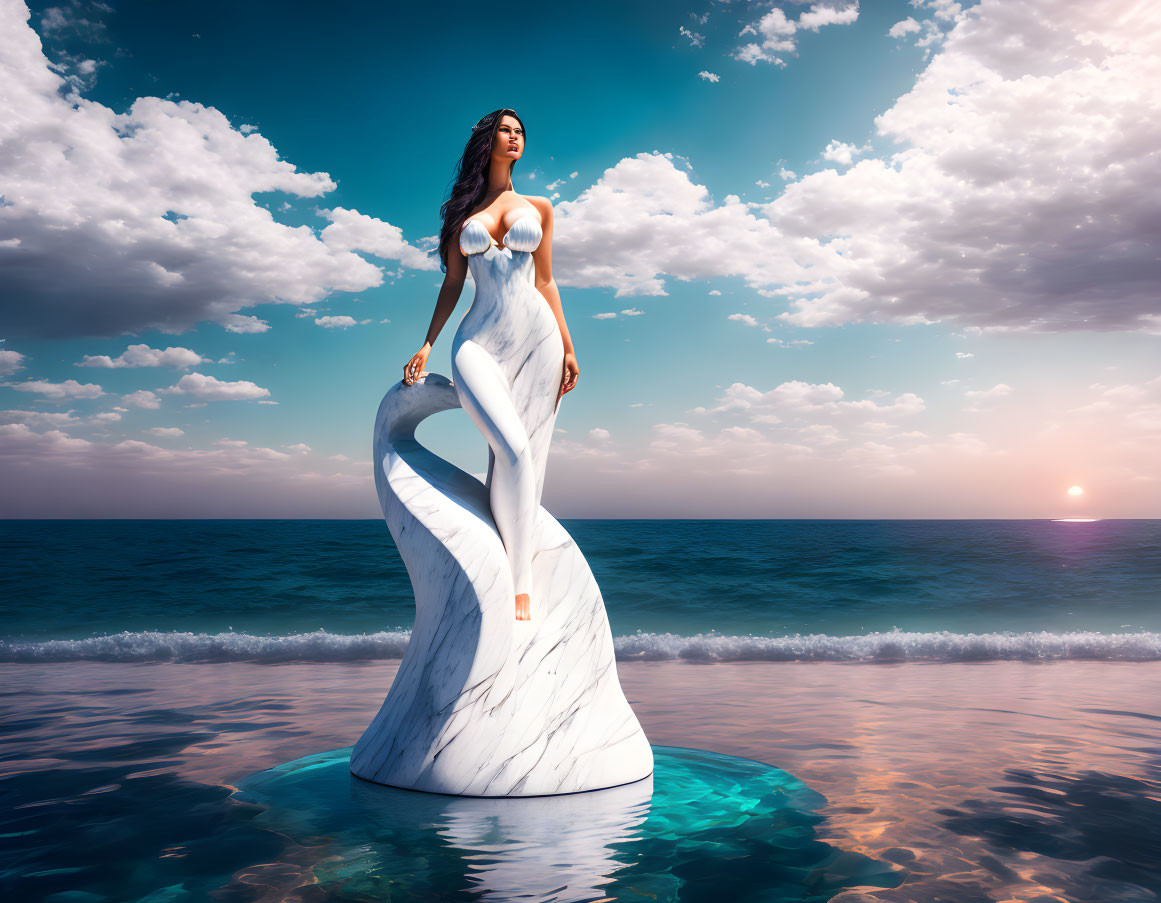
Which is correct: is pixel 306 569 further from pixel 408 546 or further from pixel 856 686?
pixel 408 546

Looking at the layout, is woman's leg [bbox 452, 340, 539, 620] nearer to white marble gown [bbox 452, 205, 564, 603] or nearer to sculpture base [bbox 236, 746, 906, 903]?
white marble gown [bbox 452, 205, 564, 603]

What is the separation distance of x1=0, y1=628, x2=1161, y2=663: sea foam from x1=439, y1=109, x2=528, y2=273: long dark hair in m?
8.22

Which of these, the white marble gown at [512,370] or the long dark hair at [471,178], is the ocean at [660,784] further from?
the long dark hair at [471,178]

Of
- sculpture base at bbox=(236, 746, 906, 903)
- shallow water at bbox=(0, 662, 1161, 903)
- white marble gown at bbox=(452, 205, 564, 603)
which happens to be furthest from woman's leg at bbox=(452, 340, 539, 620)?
shallow water at bbox=(0, 662, 1161, 903)

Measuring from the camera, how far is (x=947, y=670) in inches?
425

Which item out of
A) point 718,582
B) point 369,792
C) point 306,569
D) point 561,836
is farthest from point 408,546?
point 306,569

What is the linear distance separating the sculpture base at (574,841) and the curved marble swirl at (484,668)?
149 mm

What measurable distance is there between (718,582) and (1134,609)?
1069 cm

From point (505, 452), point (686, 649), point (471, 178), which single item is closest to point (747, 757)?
point (505, 452)

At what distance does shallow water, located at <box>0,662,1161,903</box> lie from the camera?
347cm

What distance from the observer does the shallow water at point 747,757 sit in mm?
3469

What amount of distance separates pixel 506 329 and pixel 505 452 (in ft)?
2.75

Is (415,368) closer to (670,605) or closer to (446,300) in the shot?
(446,300)

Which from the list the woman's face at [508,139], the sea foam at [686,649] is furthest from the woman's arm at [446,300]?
the sea foam at [686,649]
